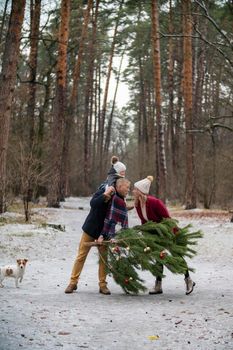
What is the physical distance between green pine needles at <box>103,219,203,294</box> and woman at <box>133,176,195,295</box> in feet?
0.52

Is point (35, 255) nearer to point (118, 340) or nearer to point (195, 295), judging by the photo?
point (195, 295)

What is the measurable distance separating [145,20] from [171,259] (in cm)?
3026

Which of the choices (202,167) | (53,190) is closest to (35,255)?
(53,190)

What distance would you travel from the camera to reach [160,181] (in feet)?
83.5

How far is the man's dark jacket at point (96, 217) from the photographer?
301 inches

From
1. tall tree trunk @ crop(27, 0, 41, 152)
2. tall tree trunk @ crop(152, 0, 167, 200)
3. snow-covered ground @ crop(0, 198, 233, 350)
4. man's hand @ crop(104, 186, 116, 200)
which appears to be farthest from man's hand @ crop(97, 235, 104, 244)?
tall tree trunk @ crop(27, 0, 41, 152)

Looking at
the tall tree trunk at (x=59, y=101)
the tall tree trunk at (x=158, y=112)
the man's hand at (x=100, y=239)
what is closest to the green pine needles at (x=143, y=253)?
the man's hand at (x=100, y=239)

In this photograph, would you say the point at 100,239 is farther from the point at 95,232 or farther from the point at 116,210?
the point at 116,210

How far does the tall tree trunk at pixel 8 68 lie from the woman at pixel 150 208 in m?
9.47

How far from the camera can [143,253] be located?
7.40 metres

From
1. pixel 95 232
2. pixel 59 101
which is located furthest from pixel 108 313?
pixel 59 101

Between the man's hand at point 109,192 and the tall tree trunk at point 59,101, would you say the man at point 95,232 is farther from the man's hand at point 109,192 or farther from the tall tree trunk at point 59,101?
the tall tree trunk at point 59,101

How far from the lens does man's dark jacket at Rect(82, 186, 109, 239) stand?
763 centimetres

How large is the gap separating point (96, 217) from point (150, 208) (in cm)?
79
